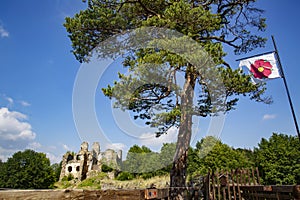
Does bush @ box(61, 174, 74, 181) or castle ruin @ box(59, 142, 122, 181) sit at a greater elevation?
castle ruin @ box(59, 142, 122, 181)

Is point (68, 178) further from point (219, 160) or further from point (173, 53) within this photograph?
point (173, 53)

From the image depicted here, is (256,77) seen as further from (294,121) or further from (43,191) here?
(43,191)

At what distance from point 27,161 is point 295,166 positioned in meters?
25.0

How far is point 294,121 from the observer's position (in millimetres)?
5438

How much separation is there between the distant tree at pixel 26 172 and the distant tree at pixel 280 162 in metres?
21.6

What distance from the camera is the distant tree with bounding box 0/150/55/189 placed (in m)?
22.2

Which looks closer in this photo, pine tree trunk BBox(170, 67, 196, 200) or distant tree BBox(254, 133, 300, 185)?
pine tree trunk BBox(170, 67, 196, 200)

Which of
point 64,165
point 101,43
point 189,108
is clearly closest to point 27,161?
point 64,165

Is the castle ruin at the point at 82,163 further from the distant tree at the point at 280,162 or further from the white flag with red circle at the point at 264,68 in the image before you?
the white flag with red circle at the point at 264,68

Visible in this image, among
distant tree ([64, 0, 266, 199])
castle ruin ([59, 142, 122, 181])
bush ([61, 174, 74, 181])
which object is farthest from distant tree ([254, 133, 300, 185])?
bush ([61, 174, 74, 181])

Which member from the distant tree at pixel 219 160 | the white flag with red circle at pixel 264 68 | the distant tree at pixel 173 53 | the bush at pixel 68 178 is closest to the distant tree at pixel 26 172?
the bush at pixel 68 178

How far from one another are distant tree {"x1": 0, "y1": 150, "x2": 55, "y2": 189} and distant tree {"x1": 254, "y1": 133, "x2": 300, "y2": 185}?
21597 mm

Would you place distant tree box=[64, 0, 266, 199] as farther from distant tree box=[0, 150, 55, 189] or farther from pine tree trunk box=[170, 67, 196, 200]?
distant tree box=[0, 150, 55, 189]

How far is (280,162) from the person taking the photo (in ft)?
54.6
